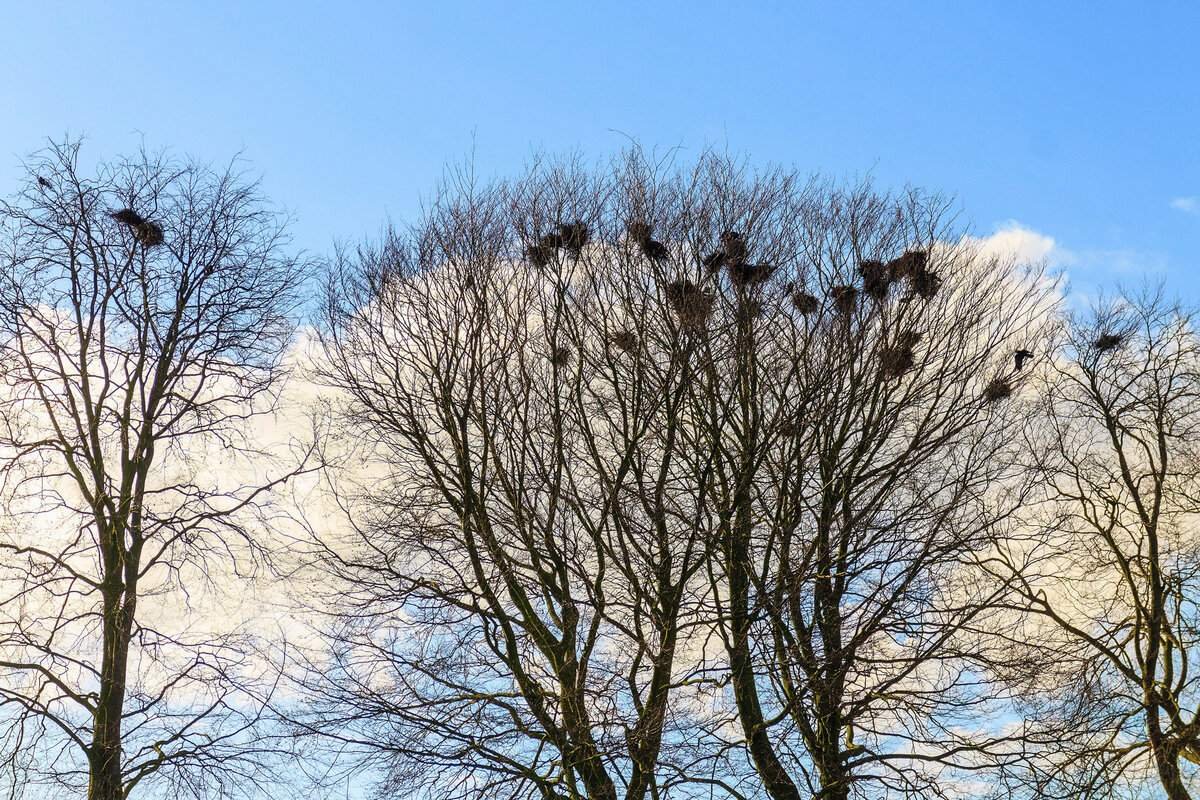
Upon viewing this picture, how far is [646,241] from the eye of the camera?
11172 millimetres

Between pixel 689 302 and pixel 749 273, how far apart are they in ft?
3.09

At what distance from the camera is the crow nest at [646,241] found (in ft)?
36.6

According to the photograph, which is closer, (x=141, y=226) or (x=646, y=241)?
(x=646, y=241)

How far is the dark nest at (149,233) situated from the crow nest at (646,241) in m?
5.66

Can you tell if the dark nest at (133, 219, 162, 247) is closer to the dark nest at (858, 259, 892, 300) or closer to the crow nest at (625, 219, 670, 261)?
the crow nest at (625, 219, 670, 261)

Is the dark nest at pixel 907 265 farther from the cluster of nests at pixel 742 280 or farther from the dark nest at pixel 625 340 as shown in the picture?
the dark nest at pixel 625 340

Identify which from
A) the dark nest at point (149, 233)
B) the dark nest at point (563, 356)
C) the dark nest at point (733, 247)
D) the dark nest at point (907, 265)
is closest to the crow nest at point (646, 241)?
the dark nest at point (733, 247)

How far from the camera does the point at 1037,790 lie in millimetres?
10719

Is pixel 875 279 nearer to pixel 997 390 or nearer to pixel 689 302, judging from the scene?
pixel 997 390

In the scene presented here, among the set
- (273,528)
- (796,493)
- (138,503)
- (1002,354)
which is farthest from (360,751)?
(1002,354)

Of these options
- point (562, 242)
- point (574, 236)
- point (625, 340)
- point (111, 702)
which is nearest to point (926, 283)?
point (625, 340)

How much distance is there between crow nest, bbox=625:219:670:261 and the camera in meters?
11.2

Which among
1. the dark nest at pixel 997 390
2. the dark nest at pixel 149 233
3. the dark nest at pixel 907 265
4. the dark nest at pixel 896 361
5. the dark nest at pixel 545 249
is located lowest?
the dark nest at pixel 997 390

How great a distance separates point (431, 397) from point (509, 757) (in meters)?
3.97
